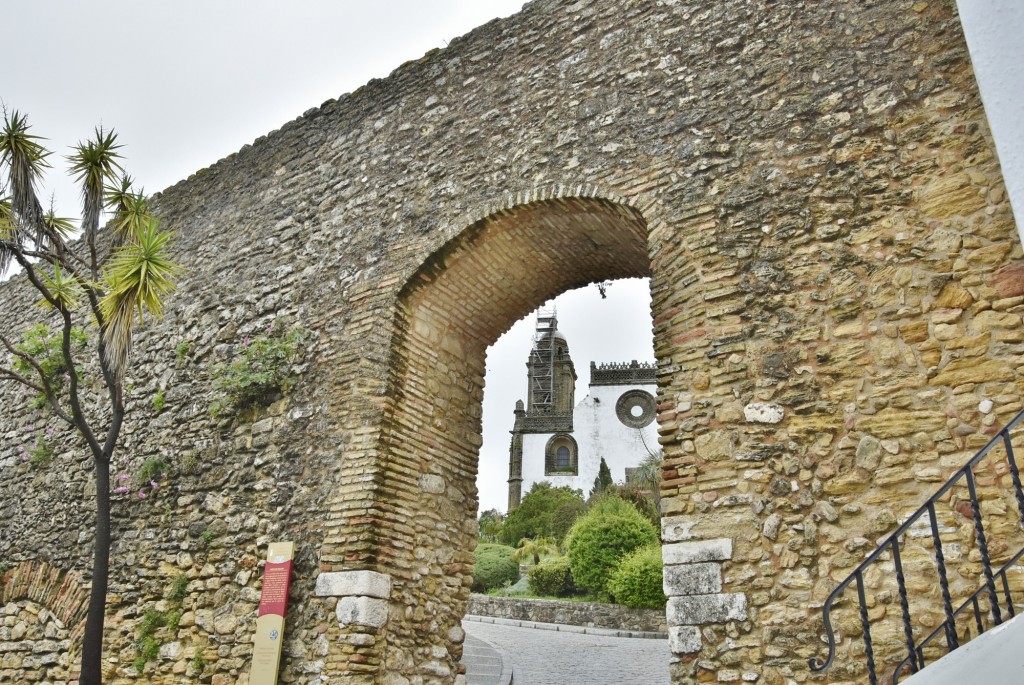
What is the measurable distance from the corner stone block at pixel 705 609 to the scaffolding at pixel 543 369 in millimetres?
41166

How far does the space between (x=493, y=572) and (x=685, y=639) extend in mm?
14917

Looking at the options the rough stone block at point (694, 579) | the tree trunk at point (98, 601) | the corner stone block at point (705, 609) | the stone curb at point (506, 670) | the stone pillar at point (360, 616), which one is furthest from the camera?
the stone curb at point (506, 670)

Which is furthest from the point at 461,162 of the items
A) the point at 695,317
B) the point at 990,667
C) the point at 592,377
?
the point at 592,377

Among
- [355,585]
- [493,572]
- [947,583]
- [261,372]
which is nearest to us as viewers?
[947,583]

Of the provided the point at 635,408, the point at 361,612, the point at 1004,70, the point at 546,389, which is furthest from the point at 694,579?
the point at 546,389

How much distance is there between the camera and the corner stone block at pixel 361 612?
5.02 meters

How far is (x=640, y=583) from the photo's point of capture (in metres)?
13.3

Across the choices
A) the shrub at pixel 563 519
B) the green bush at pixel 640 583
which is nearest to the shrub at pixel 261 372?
the green bush at pixel 640 583

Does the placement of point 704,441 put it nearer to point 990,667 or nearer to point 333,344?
point 990,667

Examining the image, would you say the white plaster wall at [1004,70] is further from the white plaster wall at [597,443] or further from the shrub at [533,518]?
the white plaster wall at [597,443]

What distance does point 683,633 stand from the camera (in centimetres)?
386

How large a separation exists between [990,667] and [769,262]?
2609 millimetres

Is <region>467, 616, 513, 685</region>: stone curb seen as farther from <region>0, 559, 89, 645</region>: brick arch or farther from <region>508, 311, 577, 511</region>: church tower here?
<region>508, 311, 577, 511</region>: church tower

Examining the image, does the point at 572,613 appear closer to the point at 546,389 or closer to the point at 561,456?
the point at 561,456
